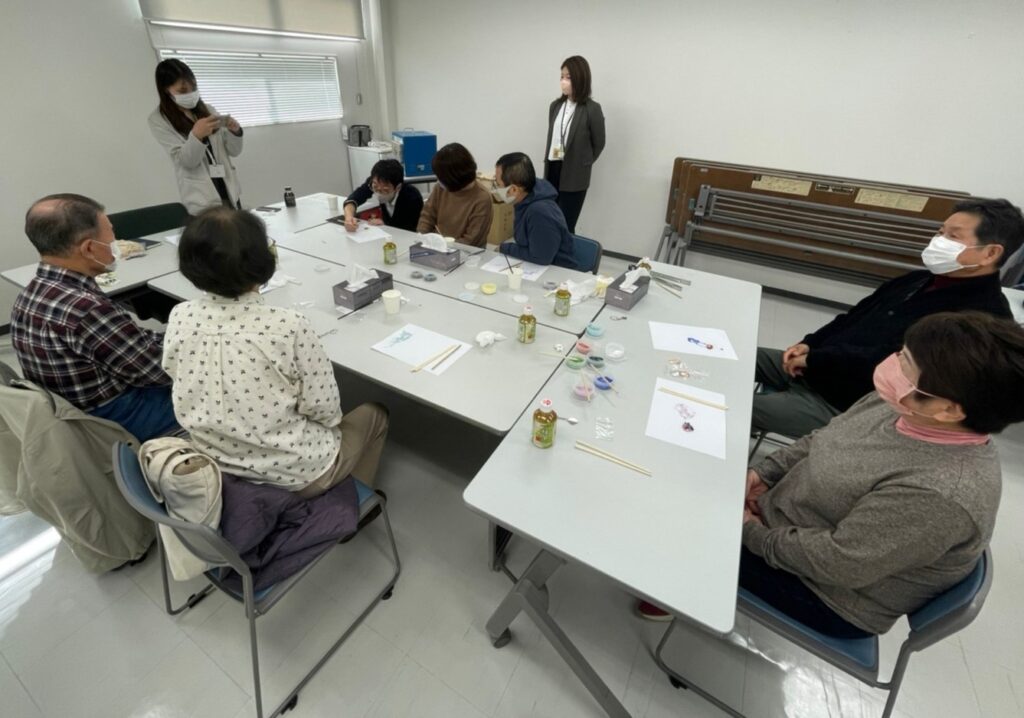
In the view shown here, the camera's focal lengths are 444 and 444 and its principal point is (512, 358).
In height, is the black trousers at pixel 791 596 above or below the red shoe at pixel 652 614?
above

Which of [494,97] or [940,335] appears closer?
[940,335]

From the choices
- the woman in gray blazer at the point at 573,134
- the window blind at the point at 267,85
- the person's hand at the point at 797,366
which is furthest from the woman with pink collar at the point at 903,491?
the window blind at the point at 267,85

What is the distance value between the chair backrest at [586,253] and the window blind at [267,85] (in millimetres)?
3551

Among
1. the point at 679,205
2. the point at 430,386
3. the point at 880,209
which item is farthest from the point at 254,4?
the point at 880,209

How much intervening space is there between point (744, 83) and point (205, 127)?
377 cm

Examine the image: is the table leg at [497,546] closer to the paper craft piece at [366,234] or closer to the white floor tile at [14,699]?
the white floor tile at [14,699]

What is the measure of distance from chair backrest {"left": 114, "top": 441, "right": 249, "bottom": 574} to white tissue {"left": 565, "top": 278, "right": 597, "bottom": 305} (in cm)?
156

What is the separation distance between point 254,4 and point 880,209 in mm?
5320

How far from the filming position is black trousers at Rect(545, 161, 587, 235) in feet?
12.8

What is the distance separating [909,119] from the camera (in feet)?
10.1

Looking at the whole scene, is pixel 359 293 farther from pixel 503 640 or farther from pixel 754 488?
pixel 754 488

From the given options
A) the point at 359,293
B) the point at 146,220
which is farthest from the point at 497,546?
the point at 146,220

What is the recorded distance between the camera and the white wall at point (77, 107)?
2777 millimetres

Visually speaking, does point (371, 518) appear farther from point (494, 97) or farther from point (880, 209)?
point (494, 97)
